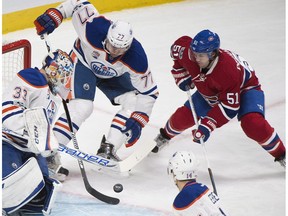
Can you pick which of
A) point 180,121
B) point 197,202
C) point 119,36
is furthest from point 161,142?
point 197,202

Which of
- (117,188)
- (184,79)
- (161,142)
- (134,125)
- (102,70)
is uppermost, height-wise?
(102,70)

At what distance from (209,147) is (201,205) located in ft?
4.57

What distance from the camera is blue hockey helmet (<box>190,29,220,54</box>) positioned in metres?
3.48

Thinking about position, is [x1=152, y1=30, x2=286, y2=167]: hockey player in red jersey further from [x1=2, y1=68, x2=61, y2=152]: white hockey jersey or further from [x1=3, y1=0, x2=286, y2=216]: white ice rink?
[x1=2, y1=68, x2=61, y2=152]: white hockey jersey

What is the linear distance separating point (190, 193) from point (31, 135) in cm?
70

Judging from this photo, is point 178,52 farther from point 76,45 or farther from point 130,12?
point 130,12

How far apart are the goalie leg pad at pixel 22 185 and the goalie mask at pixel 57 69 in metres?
0.35

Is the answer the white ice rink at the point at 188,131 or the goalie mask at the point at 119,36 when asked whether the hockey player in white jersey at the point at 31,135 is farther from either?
the goalie mask at the point at 119,36

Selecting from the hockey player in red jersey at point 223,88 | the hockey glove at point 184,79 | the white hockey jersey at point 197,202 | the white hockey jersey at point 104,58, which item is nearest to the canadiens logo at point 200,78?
the hockey player in red jersey at point 223,88

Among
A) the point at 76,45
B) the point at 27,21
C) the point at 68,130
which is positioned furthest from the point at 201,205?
the point at 27,21

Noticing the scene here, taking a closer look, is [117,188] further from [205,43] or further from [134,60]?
[205,43]

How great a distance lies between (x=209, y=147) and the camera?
13.3ft

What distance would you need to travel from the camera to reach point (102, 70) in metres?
3.82

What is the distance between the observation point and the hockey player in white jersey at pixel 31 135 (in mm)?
3033
